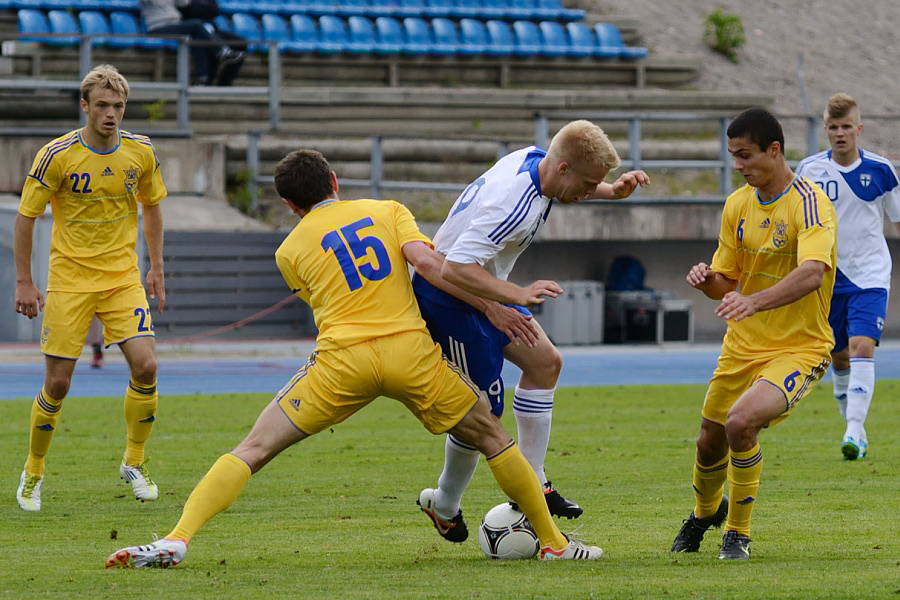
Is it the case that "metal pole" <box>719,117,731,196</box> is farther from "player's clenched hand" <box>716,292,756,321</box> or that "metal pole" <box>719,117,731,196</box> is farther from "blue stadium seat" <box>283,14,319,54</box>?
"player's clenched hand" <box>716,292,756,321</box>

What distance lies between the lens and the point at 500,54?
88.1 ft

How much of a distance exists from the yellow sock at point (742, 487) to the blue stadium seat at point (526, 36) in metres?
21.9

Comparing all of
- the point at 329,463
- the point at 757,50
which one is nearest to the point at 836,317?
the point at 329,463

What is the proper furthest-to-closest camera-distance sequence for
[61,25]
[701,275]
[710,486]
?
1. [61,25]
2. [710,486]
3. [701,275]

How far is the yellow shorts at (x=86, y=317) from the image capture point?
7.53 m

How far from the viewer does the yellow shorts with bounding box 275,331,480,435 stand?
5.43 m

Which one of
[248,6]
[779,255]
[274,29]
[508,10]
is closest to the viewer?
[779,255]

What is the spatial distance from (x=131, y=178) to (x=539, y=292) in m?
3.38

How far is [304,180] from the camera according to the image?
5.52 metres

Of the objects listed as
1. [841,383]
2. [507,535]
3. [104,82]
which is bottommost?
[841,383]

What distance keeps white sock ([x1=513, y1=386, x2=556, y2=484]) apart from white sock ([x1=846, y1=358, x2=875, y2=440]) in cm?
360

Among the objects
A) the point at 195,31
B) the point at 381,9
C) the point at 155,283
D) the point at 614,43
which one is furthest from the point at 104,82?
the point at 614,43

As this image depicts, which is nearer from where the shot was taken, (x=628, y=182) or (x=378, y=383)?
(x=378, y=383)

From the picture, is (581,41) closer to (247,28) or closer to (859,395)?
(247,28)
